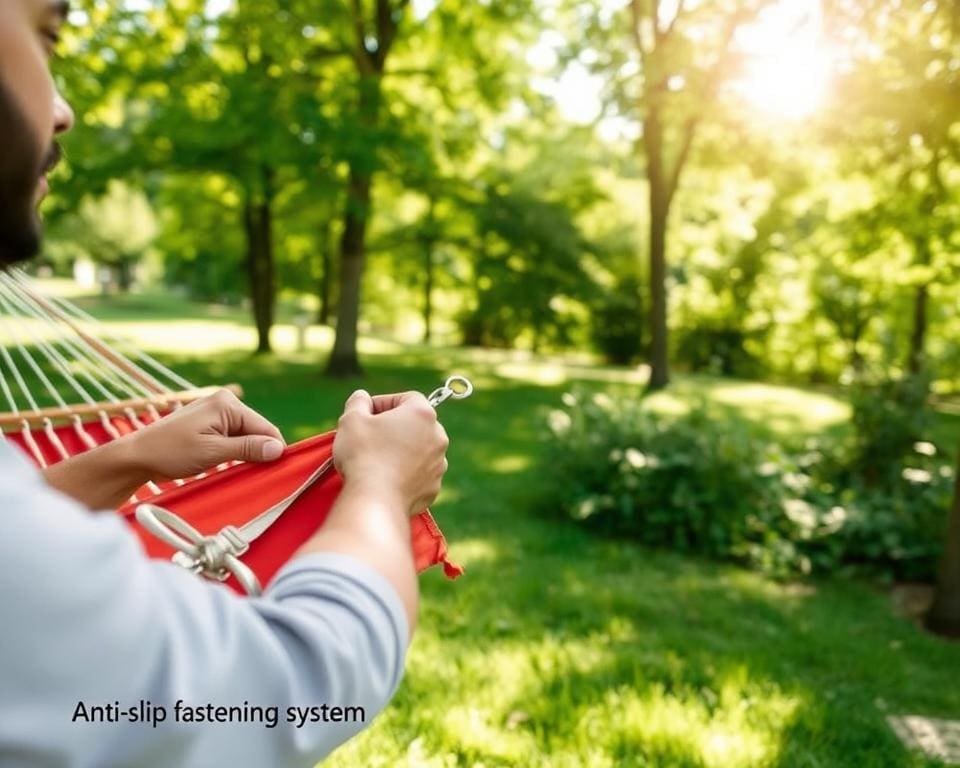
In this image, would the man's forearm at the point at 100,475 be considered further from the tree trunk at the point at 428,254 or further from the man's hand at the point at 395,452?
the tree trunk at the point at 428,254

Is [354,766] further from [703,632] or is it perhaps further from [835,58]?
[835,58]

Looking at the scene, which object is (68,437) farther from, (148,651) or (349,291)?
(349,291)

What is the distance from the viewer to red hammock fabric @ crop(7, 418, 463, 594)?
1106 millimetres

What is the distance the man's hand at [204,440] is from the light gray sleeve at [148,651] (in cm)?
58

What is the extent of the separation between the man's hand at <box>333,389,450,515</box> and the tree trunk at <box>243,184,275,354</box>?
1360cm

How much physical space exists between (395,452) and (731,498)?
4.19m

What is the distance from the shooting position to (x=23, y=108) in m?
0.65

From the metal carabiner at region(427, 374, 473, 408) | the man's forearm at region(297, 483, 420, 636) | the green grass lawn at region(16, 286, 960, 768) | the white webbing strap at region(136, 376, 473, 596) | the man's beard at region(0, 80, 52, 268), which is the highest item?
the man's beard at region(0, 80, 52, 268)

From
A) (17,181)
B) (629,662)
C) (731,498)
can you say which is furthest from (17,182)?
Result: (731,498)

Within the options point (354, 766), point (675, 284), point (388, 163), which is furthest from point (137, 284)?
point (354, 766)

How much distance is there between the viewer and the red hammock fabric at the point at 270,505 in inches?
43.6

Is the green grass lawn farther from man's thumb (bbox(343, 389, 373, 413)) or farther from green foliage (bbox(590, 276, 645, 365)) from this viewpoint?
green foliage (bbox(590, 276, 645, 365))

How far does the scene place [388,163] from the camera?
9.95m

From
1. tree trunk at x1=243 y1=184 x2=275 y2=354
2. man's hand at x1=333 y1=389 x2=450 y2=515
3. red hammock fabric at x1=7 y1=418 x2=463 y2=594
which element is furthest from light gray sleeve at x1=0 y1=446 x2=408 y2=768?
tree trunk at x1=243 y1=184 x2=275 y2=354
